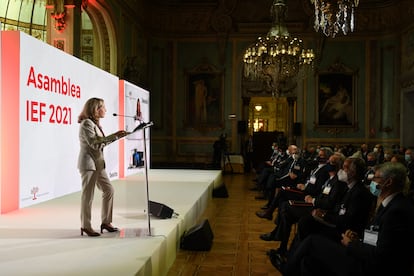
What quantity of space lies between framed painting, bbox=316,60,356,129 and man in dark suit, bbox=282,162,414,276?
14.9 metres

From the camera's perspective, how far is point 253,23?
18.2 metres

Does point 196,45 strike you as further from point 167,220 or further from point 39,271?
point 39,271

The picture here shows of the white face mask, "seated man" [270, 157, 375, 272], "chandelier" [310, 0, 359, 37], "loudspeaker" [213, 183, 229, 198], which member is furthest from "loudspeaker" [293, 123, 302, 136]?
"seated man" [270, 157, 375, 272]

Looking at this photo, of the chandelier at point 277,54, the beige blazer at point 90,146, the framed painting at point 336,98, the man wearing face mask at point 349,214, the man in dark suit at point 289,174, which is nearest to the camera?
the man wearing face mask at point 349,214

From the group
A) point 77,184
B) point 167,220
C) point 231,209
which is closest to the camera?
Answer: point 167,220

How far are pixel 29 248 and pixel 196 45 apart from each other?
1510 centimetres

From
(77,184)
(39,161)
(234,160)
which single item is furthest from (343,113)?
(39,161)

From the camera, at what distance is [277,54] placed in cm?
1167

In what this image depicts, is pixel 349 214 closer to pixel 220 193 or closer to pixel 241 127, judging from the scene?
pixel 220 193

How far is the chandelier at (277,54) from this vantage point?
1141cm

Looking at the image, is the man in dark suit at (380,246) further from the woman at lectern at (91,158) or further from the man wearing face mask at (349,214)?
the woman at lectern at (91,158)

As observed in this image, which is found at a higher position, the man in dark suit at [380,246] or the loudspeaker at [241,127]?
the loudspeaker at [241,127]

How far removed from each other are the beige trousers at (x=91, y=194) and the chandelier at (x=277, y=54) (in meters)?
7.64

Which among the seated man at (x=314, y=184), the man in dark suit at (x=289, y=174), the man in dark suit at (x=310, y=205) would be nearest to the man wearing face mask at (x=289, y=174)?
the man in dark suit at (x=289, y=174)
